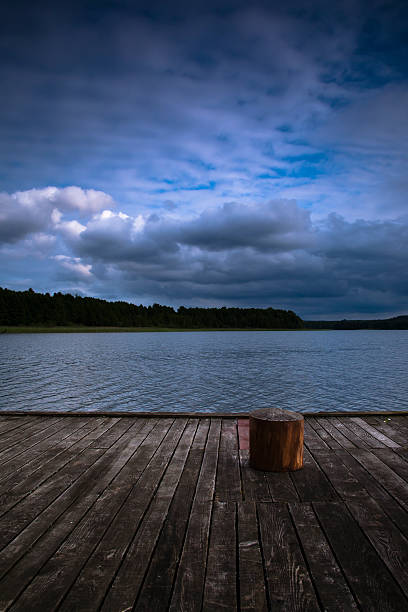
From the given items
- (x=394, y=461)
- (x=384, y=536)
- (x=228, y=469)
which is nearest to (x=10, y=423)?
(x=228, y=469)

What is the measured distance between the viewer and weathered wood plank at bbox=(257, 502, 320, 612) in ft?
7.66

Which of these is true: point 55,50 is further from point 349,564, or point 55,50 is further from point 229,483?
point 349,564

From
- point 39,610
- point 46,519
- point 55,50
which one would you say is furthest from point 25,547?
point 55,50

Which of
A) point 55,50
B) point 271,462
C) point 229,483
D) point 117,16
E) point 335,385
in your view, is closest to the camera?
point 229,483

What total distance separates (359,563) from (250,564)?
854 mm

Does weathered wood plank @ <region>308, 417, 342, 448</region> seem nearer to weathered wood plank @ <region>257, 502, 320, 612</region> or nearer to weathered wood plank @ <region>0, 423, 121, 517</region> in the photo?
weathered wood plank @ <region>257, 502, 320, 612</region>

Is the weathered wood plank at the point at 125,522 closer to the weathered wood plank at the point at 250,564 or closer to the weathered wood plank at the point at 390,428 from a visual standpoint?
the weathered wood plank at the point at 250,564

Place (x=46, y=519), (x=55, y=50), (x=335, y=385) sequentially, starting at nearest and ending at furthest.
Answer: (x=46, y=519) → (x=55, y=50) → (x=335, y=385)

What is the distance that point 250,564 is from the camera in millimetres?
2738

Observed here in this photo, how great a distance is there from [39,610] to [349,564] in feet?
7.35

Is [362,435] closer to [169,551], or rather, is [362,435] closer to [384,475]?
[384,475]

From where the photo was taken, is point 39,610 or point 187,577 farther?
point 187,577

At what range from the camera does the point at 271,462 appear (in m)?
4.64

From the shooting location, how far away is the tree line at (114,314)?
379 ft
